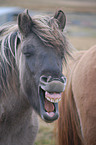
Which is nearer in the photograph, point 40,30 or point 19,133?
point 40,30

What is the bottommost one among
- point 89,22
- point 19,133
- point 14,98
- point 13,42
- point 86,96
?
point 89,22

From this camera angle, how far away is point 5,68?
201cm

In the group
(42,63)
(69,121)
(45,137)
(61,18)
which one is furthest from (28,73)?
(45,137)

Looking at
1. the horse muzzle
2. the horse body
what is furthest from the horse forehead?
the horse muzzle

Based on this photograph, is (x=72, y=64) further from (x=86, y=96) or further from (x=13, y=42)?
(x=13, y=42)

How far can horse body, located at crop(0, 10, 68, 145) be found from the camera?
5.68 feet

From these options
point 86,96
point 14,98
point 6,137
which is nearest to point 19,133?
point 6,137

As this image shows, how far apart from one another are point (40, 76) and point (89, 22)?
36233mm

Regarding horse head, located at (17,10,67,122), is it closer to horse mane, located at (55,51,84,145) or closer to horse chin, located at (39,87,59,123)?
horse chin, located at (39,87,59,123)

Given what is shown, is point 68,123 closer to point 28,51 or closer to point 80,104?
point 80,104

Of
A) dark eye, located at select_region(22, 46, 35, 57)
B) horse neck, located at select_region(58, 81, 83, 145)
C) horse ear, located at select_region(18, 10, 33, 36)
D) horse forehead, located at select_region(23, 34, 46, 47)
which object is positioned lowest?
horse neck, located at select_region(58, 81, 83, 145)

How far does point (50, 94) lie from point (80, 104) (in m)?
1.01

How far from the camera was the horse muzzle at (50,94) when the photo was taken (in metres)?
1.65

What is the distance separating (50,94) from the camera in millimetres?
1676
